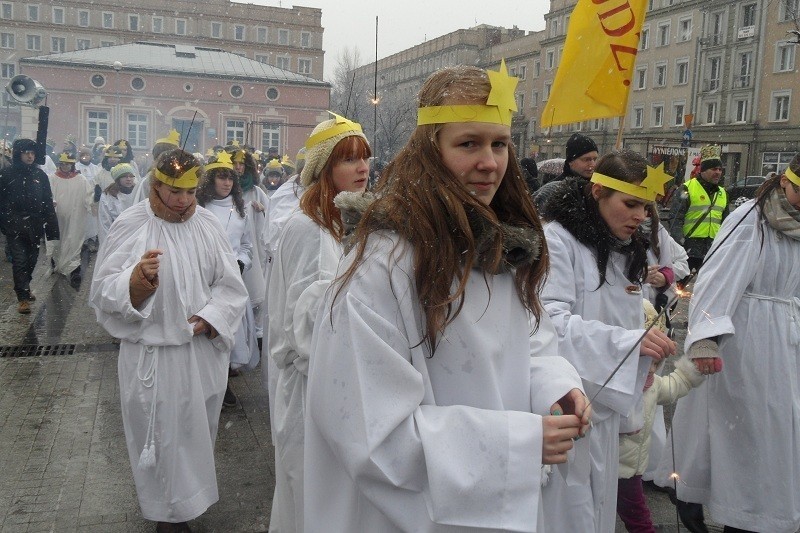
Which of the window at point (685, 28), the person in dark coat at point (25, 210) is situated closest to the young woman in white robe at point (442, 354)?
the person in dark coat at point (25, 210)

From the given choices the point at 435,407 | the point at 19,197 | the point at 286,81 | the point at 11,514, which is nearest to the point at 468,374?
the point at 435,407

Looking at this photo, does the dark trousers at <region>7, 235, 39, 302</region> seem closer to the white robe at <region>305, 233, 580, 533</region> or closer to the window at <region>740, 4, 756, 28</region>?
the white robe at <region>305, 233, 580, 533</region>

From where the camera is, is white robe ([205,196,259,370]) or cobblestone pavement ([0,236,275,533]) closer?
cobblestone pavement ([0,236,275,533])

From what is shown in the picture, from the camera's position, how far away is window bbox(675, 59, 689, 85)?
52.0 metres

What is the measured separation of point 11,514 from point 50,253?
985 cm

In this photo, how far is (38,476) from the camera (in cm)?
474

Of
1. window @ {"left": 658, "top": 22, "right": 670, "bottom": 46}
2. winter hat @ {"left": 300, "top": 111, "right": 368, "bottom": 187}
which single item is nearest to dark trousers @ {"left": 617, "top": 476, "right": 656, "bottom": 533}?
winter hat @ {"left": 300, "top": 111, "right": 368, "bottom": 187}

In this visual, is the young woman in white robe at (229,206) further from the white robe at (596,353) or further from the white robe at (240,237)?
the white robe at (596,353)

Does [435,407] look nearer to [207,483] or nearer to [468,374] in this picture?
[468,374]

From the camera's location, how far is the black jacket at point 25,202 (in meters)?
10.4

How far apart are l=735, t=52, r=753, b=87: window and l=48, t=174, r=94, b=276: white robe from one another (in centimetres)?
4590

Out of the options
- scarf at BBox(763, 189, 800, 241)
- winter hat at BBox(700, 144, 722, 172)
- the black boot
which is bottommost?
the black boot

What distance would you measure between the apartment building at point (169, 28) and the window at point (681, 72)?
139ft

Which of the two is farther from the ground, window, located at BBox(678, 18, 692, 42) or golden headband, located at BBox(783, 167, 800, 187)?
window, located at BBox(678, 18, 692, 42)
